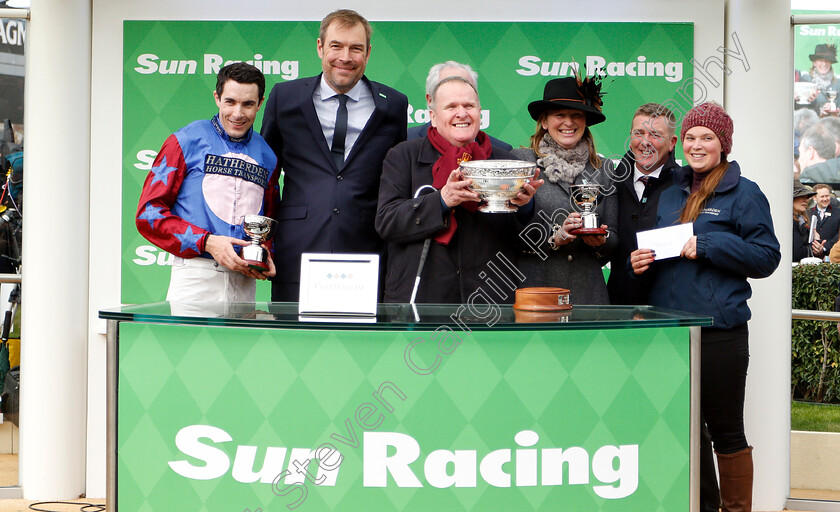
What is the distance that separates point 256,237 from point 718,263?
1852 mm

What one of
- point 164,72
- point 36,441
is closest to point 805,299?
point 164,72

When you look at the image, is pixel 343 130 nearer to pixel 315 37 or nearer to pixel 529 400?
pixel 315 37

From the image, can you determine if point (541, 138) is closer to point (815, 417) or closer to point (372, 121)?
point (372, 121)

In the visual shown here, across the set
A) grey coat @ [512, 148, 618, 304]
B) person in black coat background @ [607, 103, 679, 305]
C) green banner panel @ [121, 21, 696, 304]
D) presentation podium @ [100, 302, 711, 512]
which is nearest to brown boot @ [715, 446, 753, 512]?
person in black coat background @ [607, 103, 679, 305]

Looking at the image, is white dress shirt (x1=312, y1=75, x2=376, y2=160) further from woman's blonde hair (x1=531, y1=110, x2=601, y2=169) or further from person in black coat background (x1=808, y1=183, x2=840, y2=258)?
person in black coat background (x1=808, y1=183, x2=840, y2=258)

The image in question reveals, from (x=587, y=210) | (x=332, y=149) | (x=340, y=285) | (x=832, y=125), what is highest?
(x=832, y=125)

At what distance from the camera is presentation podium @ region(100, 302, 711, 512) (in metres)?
2.59

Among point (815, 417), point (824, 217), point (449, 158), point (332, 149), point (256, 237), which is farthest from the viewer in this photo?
point (815, 417)

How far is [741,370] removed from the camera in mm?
3432

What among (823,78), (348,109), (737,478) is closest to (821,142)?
(823,78)

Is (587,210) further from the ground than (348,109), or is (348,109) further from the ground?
(348,109)

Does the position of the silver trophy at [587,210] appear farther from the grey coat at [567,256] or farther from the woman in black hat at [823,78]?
the woman in black hat at [823,78]

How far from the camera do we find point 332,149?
3.70 metres

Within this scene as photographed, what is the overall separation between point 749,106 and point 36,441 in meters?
4.36
